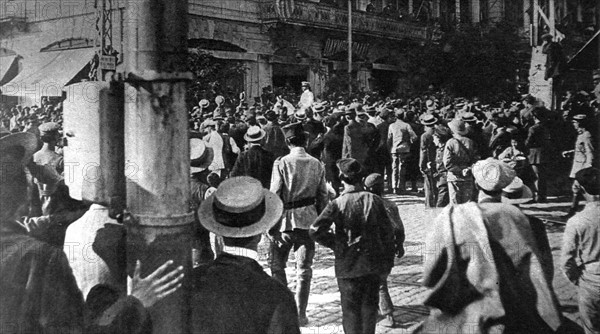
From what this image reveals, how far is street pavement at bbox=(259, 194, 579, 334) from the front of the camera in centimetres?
486

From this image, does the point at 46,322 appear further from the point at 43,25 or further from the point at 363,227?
the point at 43,25

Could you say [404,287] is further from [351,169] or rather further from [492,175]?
[492,175]

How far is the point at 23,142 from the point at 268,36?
1101 cm

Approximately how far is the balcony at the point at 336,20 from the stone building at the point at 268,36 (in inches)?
1.0

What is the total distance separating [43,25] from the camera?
1190 centimetres

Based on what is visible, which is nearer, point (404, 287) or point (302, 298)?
point (302, 298)

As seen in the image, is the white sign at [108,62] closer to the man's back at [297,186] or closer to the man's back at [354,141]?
the man's back at [297,186]

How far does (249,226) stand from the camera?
101 inches

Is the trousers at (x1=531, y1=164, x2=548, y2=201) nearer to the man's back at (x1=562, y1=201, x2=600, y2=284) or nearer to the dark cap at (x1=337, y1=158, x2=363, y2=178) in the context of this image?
the man's back at (x1=562, y1=201, x2=600, y2=284)

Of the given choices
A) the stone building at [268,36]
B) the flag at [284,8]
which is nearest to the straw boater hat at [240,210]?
the stone building at [268,36]

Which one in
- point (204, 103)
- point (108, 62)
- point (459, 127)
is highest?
point (204, 103)

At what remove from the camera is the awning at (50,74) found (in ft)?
25.3

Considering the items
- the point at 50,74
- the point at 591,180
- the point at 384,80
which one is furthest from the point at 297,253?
the point at 384,80

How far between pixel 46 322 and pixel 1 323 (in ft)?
0.87
